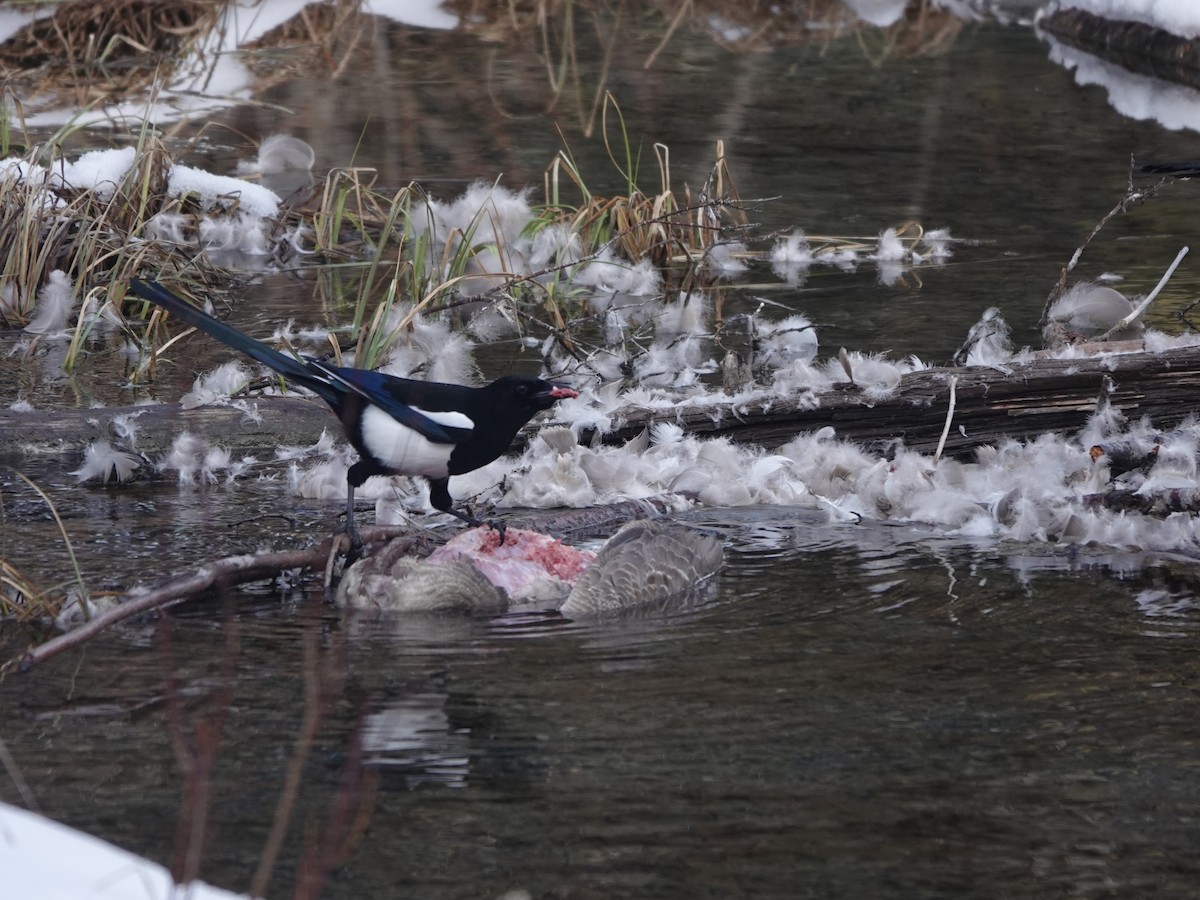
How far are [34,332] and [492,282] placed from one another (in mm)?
1861

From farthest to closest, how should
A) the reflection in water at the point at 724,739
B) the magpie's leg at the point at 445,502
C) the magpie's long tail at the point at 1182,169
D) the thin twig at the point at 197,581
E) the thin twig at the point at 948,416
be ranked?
the magpie's long tail at the point at 1182,169, the thin twig at the point at 948,416, the magpie's leg at the point at 445,502, the thin twig at the point at 197,581, the reflection in water at the point at 724,739

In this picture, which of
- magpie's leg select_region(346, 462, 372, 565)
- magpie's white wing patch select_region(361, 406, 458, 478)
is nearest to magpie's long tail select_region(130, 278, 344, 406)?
magpie's white wing patch select_region(361, 406, 458, 478)

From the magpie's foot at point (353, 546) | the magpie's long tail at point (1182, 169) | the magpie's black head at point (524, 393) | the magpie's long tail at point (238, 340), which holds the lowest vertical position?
the magpie's foot at point (353, 546)

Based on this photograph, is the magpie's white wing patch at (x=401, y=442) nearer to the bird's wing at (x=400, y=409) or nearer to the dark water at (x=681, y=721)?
the bird's wing at (x=400, y=409)

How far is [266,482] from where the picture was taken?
16.7 feet

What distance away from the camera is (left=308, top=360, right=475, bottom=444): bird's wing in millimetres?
4008

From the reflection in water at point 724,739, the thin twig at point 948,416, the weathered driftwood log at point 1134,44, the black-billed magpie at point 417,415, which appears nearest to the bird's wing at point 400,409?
the black-billed magpie at point 417,415

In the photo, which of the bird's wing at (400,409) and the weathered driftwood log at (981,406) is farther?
the weathered driftwood log at (981,406)

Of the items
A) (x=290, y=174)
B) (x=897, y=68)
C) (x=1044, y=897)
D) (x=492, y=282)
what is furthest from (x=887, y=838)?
(x=897, y=68)

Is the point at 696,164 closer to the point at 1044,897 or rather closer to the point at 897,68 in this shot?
the point at 897,68

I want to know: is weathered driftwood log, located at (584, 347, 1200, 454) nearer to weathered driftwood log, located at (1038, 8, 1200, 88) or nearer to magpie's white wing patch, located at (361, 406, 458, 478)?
magpie's white wing patch, located at (361, 406, 458, 478)

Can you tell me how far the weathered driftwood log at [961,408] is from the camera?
4.82m

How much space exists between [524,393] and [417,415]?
0.91ft

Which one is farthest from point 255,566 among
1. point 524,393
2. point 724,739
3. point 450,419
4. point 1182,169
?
point 1182,169
